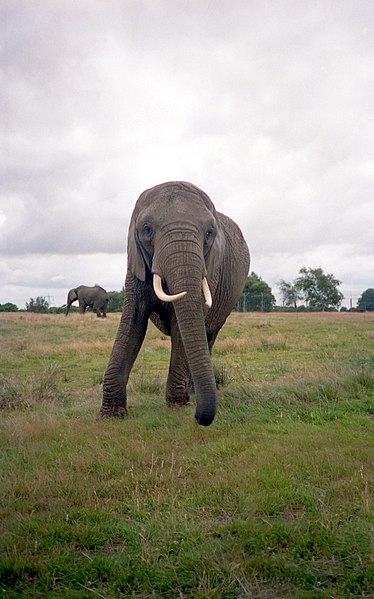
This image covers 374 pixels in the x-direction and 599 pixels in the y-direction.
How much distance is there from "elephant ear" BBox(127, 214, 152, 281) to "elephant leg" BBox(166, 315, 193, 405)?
2.39 ft

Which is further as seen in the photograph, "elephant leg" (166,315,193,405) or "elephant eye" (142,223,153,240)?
"elephant leg" (166,315,193,405)

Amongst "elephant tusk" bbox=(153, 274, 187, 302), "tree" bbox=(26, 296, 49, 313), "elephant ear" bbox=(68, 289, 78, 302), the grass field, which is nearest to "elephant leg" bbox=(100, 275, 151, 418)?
the grass field

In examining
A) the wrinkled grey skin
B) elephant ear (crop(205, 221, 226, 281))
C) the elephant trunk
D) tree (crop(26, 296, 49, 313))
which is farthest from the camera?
tree (crop(26, 296, 49, 313))

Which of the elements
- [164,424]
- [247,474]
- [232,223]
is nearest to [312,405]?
[164,424]

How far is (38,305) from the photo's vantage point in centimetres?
6228

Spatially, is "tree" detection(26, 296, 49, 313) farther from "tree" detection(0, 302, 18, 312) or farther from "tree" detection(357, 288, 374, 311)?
"tree" detection(357, 288, 374, 311)

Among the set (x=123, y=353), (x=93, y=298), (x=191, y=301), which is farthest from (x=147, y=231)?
(x=93, y=298)

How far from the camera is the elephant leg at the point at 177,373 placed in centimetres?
652

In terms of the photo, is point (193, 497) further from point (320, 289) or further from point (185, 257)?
point (320, 289)

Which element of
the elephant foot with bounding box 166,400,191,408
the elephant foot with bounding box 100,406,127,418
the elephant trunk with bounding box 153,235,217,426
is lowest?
the elephant foot with bounding box 100,406,127,418

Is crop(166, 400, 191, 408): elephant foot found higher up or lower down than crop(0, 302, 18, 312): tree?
lower down

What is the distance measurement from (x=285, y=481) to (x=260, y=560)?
3.84 feet

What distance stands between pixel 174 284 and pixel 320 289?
67.6 m

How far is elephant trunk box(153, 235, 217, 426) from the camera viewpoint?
16.1 ft
